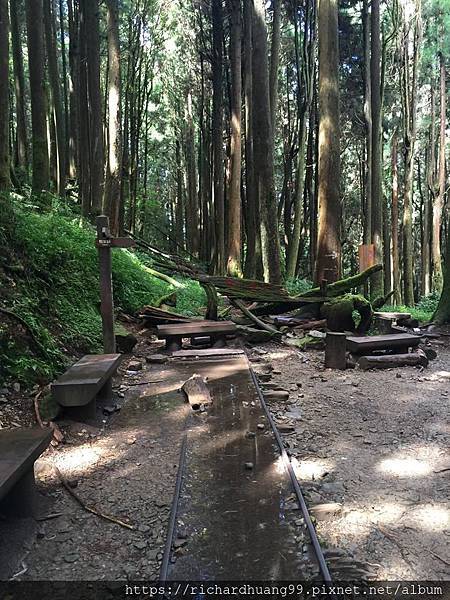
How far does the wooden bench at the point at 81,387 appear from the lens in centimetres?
479

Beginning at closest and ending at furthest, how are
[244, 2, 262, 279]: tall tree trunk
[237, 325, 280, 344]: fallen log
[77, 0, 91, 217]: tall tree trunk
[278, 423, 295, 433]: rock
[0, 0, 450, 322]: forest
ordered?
[278, 423, 295, 433]: rock, [237, 325, 280, 344]: fallen log, [0, 0, 450, 322]: forest, [244, 2, 262, 279]: tall tree trunk, [77, 0, 91, 217]: tall tree trunk

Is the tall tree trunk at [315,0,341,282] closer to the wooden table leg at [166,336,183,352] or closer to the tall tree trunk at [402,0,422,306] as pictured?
the wooden table leg at [166,336,183,352]

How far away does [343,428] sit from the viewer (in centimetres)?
511

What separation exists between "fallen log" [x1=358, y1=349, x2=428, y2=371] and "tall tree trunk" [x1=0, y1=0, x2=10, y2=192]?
6630mm

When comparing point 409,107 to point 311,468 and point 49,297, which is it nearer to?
point 49,297

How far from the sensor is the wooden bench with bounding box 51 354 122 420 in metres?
4.79

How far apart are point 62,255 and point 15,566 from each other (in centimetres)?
643

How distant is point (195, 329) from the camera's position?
8828mm

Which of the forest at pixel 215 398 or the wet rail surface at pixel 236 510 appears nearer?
the wet rail surface at pixel 236 510

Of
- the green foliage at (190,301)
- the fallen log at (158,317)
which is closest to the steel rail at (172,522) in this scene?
the fallen log at (158,317)

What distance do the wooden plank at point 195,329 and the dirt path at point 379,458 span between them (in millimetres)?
1796

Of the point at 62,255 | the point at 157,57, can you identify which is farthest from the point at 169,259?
the point at 157,57

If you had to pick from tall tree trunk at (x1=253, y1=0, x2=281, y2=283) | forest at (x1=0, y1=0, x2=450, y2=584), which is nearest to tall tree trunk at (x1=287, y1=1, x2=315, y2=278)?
forest at (x1=0, y1=0, x2=450, y2=584)

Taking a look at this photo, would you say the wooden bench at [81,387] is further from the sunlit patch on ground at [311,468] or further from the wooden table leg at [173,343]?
the wooden table leg at [173,343]
